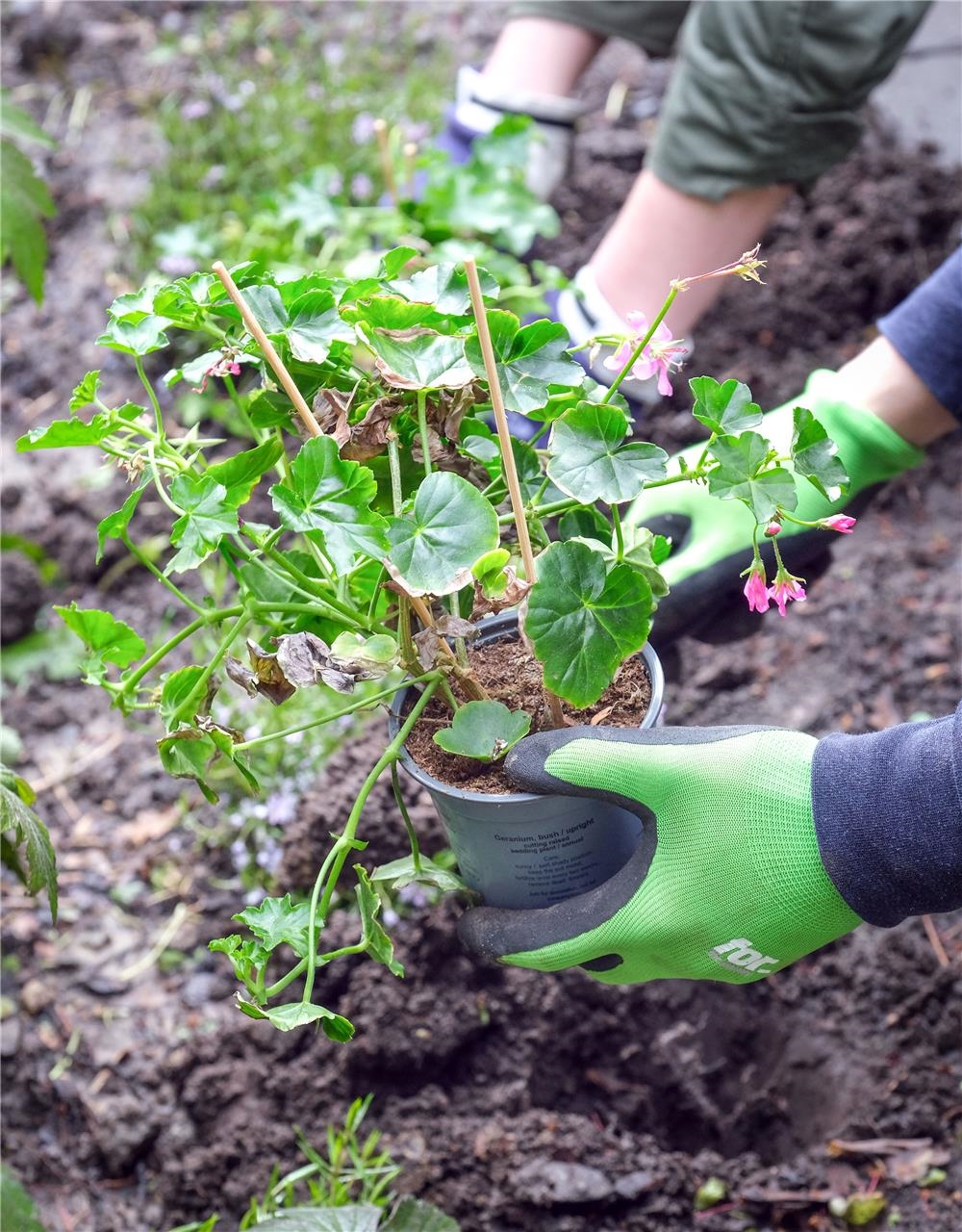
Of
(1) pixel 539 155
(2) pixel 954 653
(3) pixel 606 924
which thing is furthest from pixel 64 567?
(2) pixel 954 653

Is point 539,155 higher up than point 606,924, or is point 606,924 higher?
point 539,155

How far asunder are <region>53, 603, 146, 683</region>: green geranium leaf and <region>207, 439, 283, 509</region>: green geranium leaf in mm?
178

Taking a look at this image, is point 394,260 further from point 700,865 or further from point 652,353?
point 700,865

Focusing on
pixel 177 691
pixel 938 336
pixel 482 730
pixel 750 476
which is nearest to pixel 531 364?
pixel 750 476

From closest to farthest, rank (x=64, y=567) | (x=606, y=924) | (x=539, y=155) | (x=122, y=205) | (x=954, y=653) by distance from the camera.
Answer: (x=606, y=924)
(x=954, y=653)
(x=64, y=567)
(x=539, y=155)
(x=122, y=205)

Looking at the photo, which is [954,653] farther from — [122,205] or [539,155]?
[122,205]

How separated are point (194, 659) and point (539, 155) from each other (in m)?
1.29

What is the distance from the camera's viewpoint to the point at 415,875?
105cm

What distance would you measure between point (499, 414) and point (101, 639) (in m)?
0.45

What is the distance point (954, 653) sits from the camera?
183 cm

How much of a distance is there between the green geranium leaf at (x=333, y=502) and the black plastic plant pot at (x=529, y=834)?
0.24 meters

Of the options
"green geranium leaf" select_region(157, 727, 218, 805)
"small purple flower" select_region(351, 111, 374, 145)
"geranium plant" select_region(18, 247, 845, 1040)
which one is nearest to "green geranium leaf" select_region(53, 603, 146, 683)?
"geranium plant" select_region(18, 247, 845, 1040)

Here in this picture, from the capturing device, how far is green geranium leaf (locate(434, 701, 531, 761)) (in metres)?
0.98

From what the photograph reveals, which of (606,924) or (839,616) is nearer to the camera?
(606,924)
